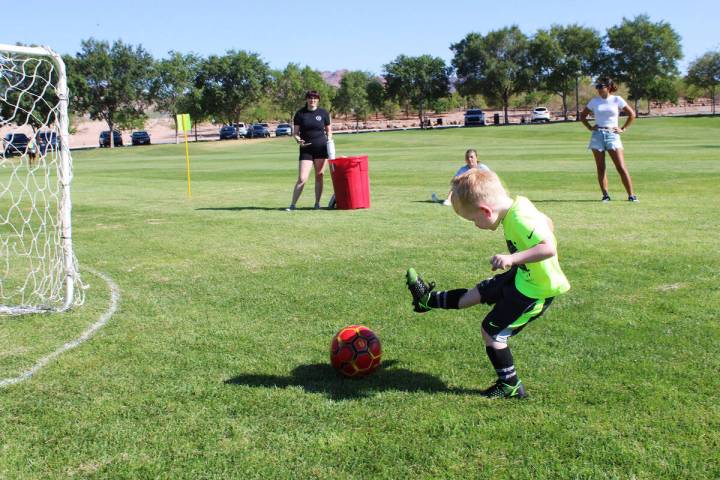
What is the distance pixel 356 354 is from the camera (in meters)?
4.27

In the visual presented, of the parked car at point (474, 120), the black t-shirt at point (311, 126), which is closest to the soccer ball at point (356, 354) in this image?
the black t-shirt at point (311, 126)

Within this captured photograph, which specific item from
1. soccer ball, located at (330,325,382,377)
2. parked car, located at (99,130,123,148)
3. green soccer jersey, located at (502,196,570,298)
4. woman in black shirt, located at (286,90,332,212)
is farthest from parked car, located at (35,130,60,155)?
parked car, located at (99,130,123,148)

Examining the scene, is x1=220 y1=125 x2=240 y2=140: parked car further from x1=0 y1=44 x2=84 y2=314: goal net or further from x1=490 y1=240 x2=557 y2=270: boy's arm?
x1=490 y1=240 x2=557 y2=270: boy's arm

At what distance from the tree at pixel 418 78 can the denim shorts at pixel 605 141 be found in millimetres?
84763

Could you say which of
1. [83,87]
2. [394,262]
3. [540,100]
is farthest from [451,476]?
[540,100]

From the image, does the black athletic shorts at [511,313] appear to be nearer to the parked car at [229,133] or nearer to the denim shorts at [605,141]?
the denim shorts at [605,141]

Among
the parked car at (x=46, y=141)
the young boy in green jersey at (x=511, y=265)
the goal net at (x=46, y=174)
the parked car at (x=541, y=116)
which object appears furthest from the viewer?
the parked car at (x=541, y=116)

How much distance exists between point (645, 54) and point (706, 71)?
7916mm

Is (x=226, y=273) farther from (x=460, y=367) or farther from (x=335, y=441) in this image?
(x=335, y=441)

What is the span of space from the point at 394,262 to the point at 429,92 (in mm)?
93464

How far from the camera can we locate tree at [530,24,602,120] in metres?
89.6

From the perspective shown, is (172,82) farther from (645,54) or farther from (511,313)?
(511,313)

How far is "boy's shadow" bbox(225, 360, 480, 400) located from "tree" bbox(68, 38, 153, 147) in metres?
75.0

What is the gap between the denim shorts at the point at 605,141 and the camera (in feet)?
39.4
